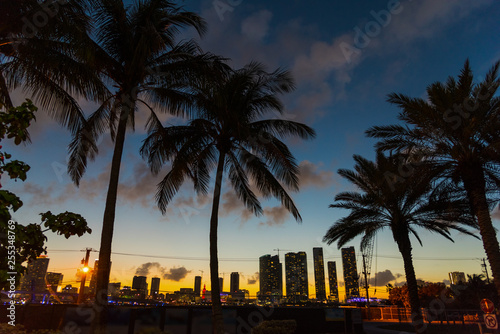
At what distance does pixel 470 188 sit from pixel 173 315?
13317mm

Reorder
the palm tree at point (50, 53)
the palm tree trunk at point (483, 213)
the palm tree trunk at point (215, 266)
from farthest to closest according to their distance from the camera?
the palm tree trunk at point (483, 213) < the palm tree trunk at point (215, 266) < the palm tree at point (50, 53)

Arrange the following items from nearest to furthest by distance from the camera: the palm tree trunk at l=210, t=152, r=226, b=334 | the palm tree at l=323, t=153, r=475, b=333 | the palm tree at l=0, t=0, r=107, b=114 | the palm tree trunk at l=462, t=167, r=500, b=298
Answer: the palm tree at l=0, t=0, r=107, b=114 → the palm tree trunk at l=210, t=152, r=226, b=334 → the palm tree trunk at l=462, t=167, r=500, b=298 → the palm tree at l=323, t=153, r=475, b=333

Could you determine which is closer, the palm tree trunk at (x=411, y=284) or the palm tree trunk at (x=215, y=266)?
the palm tree trunk at (x=215, y=266)

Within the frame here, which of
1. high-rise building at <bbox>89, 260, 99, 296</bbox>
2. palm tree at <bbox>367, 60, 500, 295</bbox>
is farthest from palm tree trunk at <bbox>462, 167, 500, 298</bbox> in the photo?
high-rise building at <bbox>89, 260, 99, 296</bbox>

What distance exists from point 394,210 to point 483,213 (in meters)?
6.36

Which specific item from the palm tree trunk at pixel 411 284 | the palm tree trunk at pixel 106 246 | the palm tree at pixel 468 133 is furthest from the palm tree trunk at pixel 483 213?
the palm tree trunk at pixel 106 246

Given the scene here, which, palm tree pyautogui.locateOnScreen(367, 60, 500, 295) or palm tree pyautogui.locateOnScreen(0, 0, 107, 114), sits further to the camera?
palm tree pyautogui.locateOnScreen(367, 60, 500, 295)

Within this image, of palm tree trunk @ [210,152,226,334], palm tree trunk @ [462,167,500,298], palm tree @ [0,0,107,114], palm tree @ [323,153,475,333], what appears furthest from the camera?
palm tree @ [323,153,475,333]

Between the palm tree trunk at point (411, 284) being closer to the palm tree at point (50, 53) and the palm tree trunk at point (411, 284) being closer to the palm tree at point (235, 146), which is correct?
the palm tree at point (235, 146)

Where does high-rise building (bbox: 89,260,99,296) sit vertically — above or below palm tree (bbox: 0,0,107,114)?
Answer: below

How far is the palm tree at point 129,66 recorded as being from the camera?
27.5ft

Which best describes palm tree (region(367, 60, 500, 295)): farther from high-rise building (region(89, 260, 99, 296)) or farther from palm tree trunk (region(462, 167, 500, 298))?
high-rise building (region(89, 260, 99, 296))

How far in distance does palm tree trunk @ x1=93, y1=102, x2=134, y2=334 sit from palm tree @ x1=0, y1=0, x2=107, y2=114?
4.25 ft

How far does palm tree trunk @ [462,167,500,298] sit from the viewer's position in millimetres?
12195
